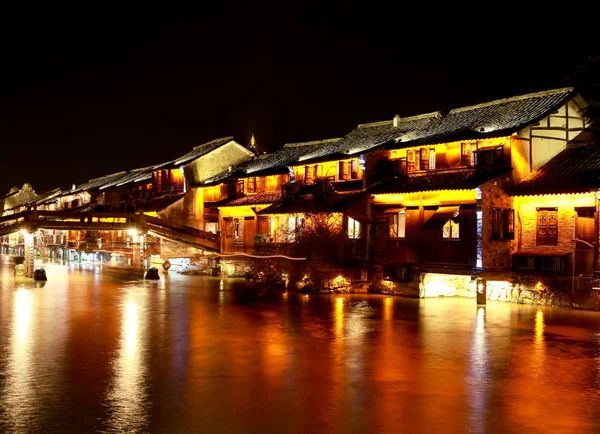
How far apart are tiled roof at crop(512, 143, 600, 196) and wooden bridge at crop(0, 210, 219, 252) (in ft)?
85.0

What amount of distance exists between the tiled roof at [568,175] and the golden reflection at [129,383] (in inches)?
770

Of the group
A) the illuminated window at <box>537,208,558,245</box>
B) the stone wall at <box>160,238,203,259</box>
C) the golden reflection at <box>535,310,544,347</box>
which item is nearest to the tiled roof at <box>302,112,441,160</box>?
the illuminated window at <box>537,208,558,245</box>

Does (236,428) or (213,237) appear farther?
(213,237)

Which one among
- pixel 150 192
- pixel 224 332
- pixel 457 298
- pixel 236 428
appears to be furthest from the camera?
pixel 150 192

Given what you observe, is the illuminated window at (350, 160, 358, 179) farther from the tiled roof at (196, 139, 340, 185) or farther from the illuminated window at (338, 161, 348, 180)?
the tiled roof at (196, 139, 340, 185)

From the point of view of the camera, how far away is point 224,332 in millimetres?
23500

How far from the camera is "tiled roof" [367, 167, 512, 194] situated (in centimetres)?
3306

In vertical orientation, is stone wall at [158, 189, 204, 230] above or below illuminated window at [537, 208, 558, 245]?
above

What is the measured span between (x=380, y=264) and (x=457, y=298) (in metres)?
4.62

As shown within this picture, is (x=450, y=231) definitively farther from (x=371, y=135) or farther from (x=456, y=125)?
(x=371, y=135)

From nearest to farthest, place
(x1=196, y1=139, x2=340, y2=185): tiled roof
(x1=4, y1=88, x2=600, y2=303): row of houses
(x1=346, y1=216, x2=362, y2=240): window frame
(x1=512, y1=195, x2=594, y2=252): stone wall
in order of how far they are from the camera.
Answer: (x1=512, y1=195, x2=594, y2=252): stone wall, (x1=4, y1=88, x2=600, y2=303): row of houses, (x1=346, y1=216, x2=362, y2=240): window frame, (x1=196, y1=139, x2=340, y2=185): tiled roof

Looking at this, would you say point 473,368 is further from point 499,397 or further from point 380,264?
point 380,264

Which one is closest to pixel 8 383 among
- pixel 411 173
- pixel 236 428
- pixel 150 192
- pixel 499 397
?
pixel 236 428

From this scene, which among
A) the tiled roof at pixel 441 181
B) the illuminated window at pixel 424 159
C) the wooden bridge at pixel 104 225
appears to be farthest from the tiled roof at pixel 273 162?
the illuminated window at pixel 424 159
